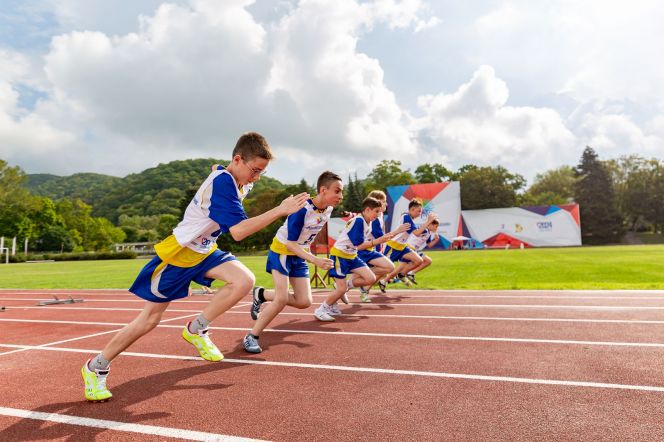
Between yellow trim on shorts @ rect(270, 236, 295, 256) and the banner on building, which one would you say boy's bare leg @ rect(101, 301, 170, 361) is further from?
the banner on building

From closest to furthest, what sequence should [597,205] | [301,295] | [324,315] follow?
[301,295]
[324,315]
[597,205]

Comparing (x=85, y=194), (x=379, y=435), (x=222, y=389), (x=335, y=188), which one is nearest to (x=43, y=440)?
(x=222, y=389)

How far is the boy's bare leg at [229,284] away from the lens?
3611mm

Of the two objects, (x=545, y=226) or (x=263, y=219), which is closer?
(x=263, y=219)

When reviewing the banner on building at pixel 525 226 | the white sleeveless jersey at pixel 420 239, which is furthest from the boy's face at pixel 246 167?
the banner on building at pixel 525 226

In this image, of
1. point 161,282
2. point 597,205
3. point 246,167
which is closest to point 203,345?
point 161,282

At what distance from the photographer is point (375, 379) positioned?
358 centimetres

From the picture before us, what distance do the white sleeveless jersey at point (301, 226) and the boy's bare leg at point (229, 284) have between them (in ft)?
4.89

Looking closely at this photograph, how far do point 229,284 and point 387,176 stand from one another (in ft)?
286

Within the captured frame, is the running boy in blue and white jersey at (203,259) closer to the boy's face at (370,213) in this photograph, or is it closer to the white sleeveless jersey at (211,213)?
the white sleeveless jersey at (211,213)

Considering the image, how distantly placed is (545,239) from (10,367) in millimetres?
55493

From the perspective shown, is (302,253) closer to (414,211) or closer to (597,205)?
(414,211)

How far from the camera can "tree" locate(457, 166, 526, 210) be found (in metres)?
76.6

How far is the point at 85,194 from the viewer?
140 meters
